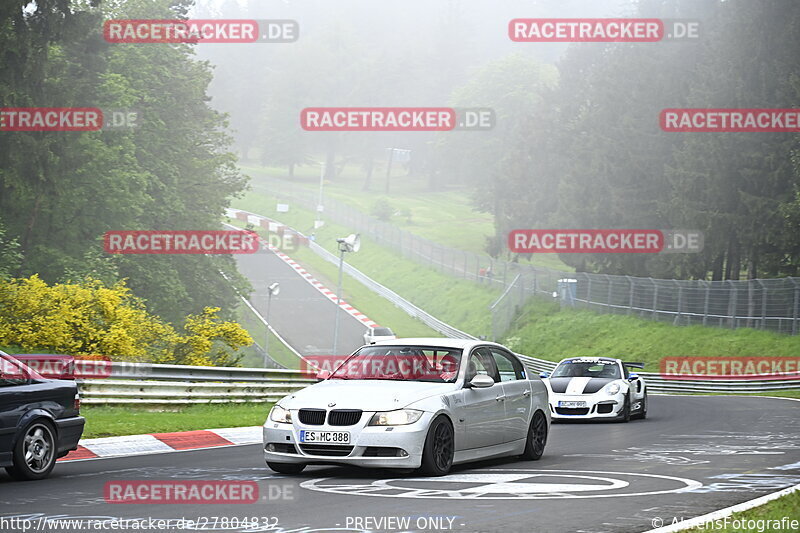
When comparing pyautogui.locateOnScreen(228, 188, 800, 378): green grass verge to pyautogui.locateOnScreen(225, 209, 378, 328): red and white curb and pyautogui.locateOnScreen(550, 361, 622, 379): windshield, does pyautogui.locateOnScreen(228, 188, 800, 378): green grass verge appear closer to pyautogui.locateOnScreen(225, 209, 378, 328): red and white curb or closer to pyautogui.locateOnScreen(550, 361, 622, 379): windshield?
pyautogui.locateOnScreen(225, 209, 378, 328): red and white curb

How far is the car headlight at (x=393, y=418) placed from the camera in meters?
11.4

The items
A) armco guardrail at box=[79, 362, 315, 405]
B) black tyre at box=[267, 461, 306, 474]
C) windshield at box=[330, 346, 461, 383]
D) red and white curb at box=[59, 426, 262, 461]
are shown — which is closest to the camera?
black tyre at box=[267, 461, 306, 474]

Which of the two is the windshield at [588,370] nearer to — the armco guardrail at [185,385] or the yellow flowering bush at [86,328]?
the armco guardrail at [185,385]

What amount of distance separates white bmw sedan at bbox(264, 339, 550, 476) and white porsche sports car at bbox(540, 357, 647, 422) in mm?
8322

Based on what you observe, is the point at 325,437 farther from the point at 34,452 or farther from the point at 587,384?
the point at 587,384

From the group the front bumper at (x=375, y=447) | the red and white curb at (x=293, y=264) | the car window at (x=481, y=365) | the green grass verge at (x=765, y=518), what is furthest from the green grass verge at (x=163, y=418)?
the red and white curb at (x=293, y=264)

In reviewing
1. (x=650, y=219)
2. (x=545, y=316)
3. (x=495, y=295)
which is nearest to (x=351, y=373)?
(x=545, y=316)

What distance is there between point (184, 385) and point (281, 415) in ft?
33.3

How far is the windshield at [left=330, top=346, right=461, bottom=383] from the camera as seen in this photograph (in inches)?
503

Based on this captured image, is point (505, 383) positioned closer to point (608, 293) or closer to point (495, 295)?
point (608, 293)

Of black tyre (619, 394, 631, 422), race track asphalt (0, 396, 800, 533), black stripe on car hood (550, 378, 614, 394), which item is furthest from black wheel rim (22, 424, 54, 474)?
black tyre (619, 394, 631, 422)

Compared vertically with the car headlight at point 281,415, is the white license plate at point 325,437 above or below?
below

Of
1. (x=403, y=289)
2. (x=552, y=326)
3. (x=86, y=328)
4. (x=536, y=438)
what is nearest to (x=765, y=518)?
(x=536, y=438)

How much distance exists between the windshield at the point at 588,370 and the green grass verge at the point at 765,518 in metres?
13.8
